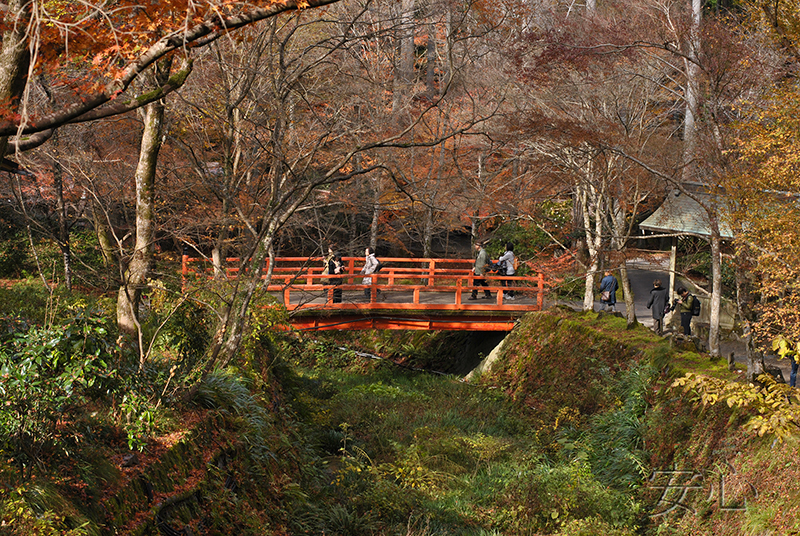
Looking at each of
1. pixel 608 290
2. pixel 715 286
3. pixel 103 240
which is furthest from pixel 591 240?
pixel 103 240

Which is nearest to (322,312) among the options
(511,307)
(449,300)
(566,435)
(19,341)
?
(449,300)

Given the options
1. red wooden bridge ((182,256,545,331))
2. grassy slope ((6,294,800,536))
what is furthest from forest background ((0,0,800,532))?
red wooden bridge ((182,256,545,331))

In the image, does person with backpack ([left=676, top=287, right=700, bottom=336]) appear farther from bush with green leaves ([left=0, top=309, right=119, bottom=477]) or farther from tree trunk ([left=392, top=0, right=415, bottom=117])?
bush with green leaves ([left=0, top=309, right=119, bottom=477])

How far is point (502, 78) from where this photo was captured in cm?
1964

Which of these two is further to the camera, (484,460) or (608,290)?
(608,290)

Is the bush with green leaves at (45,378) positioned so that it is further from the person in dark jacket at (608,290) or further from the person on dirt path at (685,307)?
the person in dark jacket at (608,290)

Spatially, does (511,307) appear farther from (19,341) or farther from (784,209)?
(19,341)

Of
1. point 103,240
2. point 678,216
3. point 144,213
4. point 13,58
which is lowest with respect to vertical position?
point 103,240

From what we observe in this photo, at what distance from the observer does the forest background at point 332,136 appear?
5.67 m

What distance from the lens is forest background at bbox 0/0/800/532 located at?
567 cm

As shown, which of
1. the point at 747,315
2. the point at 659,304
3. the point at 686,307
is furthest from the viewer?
the point at 659,304

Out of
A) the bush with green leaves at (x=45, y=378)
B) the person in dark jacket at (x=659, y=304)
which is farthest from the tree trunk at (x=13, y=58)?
the person in dark jacket at (x=659, y=304)

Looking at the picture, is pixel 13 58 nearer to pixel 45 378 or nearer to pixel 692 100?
pixel 45 378

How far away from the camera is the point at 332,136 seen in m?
15.8
